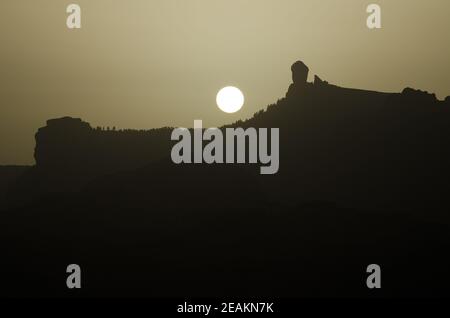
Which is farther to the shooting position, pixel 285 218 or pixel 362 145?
pixel 362 145

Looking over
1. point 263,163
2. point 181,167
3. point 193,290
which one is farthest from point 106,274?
point 263,163

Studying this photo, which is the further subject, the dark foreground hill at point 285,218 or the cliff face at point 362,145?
the cliff face at point 362,145

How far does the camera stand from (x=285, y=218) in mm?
166375

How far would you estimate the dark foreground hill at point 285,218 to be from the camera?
527 feet

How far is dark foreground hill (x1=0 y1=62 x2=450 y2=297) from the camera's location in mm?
160500

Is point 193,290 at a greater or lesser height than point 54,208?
lesser

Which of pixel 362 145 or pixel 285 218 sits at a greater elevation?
pixel 362 145

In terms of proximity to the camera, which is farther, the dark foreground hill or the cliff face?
the cliff face
